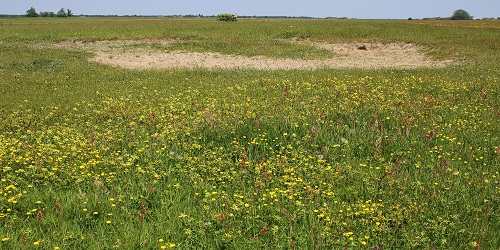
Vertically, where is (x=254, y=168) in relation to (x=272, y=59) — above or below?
below

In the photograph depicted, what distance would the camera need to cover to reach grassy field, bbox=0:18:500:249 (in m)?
4.81

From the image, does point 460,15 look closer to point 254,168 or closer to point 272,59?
point 272,59

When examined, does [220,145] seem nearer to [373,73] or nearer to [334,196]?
[334,196]

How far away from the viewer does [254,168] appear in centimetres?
670

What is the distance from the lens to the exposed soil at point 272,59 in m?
21.9

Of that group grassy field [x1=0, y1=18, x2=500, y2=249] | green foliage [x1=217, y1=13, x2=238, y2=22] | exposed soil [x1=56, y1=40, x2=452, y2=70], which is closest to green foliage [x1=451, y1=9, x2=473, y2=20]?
green foliage [x1=217, y1=13, x2=238, y2=22]

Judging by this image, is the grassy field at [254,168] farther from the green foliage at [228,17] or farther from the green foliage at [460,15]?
the green foliage at [460,15]

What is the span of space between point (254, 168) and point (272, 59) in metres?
18.2

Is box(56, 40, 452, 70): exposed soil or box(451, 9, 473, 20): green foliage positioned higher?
box(451, 9, 473, 20): green foliage

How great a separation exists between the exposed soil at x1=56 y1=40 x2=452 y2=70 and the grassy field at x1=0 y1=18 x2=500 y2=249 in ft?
29.9

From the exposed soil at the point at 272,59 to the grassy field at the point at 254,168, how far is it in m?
9.13

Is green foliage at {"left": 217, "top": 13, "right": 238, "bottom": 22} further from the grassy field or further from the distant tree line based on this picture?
the distant tree line

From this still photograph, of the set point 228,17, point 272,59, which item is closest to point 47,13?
point 228,17

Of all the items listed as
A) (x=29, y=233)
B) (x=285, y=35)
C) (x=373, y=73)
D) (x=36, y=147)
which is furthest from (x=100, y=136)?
(x=285, y=35)
